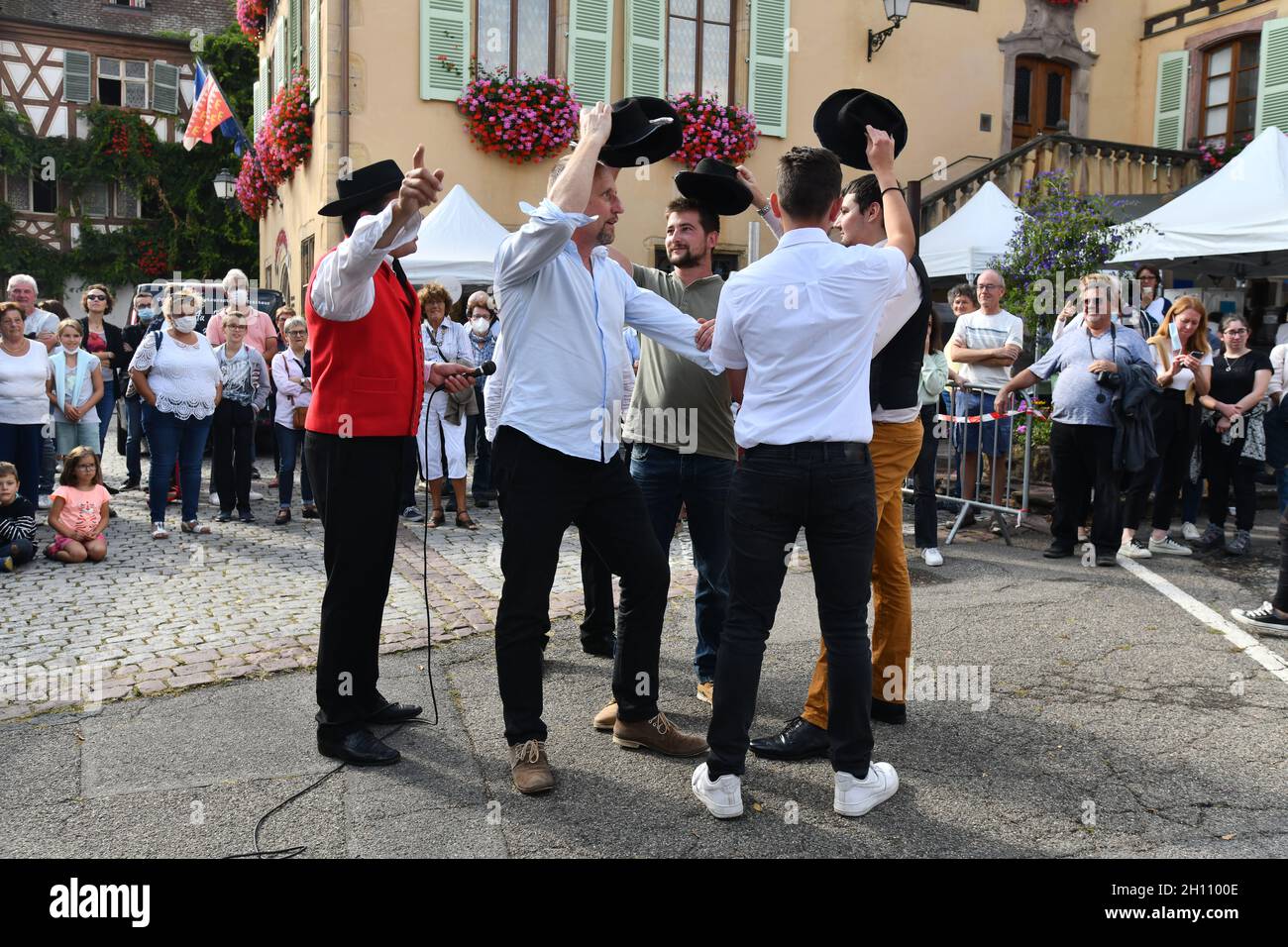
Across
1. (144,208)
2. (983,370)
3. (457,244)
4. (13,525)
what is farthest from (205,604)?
(144,208)

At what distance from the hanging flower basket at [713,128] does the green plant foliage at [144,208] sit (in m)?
16.8

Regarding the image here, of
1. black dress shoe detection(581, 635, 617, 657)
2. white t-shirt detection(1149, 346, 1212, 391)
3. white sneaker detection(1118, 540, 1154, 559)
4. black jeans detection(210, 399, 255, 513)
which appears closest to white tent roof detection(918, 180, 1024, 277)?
white t-shirt detection(1149, 346, 1212, 391)

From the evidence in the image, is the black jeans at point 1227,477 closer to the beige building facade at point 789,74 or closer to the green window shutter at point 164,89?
the beige building facade at point 789,74

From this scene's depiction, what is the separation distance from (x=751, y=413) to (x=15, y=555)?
20.0 ft

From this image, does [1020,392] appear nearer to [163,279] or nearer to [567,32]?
[567,32]

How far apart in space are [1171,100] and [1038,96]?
2.34 metres

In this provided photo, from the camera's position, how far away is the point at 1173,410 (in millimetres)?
8828

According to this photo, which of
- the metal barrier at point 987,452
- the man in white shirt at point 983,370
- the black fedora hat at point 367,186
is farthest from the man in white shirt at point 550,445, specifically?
the man in white shirt at point 983,370

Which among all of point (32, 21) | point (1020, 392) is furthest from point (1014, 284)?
point (32, 21)

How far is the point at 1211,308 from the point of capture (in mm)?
17859

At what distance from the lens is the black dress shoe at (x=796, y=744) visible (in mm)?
4109

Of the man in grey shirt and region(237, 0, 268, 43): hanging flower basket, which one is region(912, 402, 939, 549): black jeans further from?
region(237, 0, 268, 43): hanging flower basket

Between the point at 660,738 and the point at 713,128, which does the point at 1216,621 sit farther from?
the point at 713,128

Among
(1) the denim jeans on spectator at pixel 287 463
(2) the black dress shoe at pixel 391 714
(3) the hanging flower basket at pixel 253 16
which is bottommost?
(2) the black dress shoe at pixel 391 714
